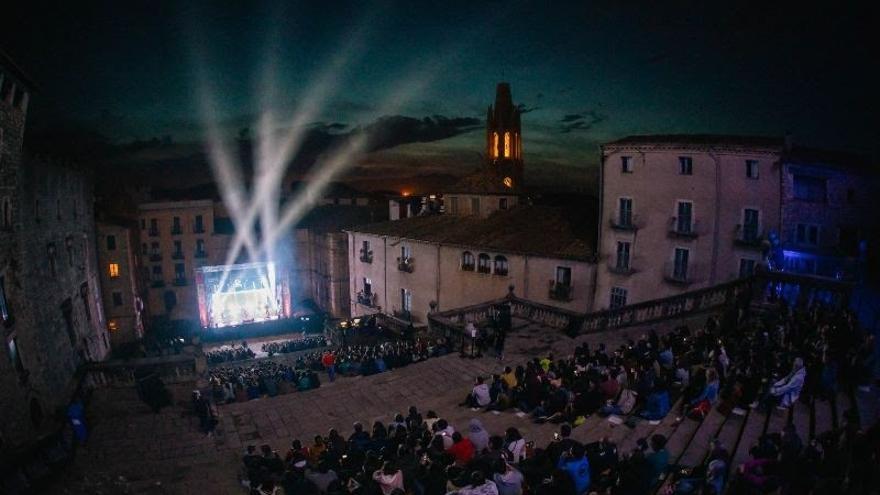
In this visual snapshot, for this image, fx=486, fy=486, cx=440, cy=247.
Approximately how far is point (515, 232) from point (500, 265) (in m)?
2.94

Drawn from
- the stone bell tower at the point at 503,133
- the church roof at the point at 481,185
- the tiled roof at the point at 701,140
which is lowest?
the church roof at the point at 481,185

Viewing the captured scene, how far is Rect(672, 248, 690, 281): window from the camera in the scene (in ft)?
87.0

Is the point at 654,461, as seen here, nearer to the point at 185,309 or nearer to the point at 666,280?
the point at 666,280

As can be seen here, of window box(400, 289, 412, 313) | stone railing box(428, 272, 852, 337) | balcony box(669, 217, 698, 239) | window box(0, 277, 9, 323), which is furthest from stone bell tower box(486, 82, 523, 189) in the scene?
window box(0, 277, 9, 323)

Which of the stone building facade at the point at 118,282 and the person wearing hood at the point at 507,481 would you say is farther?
the stone building facade at the point at 118,282

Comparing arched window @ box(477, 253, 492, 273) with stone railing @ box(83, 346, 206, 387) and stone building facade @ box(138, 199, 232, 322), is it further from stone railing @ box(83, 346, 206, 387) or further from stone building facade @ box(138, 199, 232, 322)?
stone building facade @ box(138, 199, 232, 322)

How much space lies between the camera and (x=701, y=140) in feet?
84.3

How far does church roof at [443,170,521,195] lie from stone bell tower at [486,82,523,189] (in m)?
28.8

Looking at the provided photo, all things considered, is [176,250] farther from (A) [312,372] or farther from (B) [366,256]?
(A) [312,372]

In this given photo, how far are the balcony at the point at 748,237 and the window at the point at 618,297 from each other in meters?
6.31

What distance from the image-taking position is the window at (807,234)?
944 inches

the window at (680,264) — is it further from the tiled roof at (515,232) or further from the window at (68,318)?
the window at (68,318)

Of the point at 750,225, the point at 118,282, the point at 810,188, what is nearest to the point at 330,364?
the point at 750,225

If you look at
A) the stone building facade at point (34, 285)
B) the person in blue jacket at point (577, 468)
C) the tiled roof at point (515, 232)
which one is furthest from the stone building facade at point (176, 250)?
the person in blue jacket at point (577, 468)
